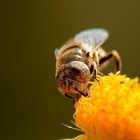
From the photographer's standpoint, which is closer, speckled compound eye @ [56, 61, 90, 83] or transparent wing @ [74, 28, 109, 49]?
speckled compound eye @ [56, 61, 90, 83]

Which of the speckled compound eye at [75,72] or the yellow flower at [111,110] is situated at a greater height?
the speckled compound eye at [75,72]

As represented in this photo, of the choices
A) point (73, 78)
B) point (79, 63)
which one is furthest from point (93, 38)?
point (73, 78)

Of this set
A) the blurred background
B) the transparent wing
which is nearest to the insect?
the transparent wing

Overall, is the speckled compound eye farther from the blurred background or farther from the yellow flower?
the blurred background

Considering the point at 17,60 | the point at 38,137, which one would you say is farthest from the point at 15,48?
the point at 38,137

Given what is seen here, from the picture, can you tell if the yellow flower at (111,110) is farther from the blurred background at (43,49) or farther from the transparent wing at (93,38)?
the blurred background at (43,49)

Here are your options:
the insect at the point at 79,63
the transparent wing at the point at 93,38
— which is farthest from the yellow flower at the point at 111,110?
the transparent wing at the point at 93,38

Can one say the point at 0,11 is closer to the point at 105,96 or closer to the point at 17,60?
the point at 17,60
